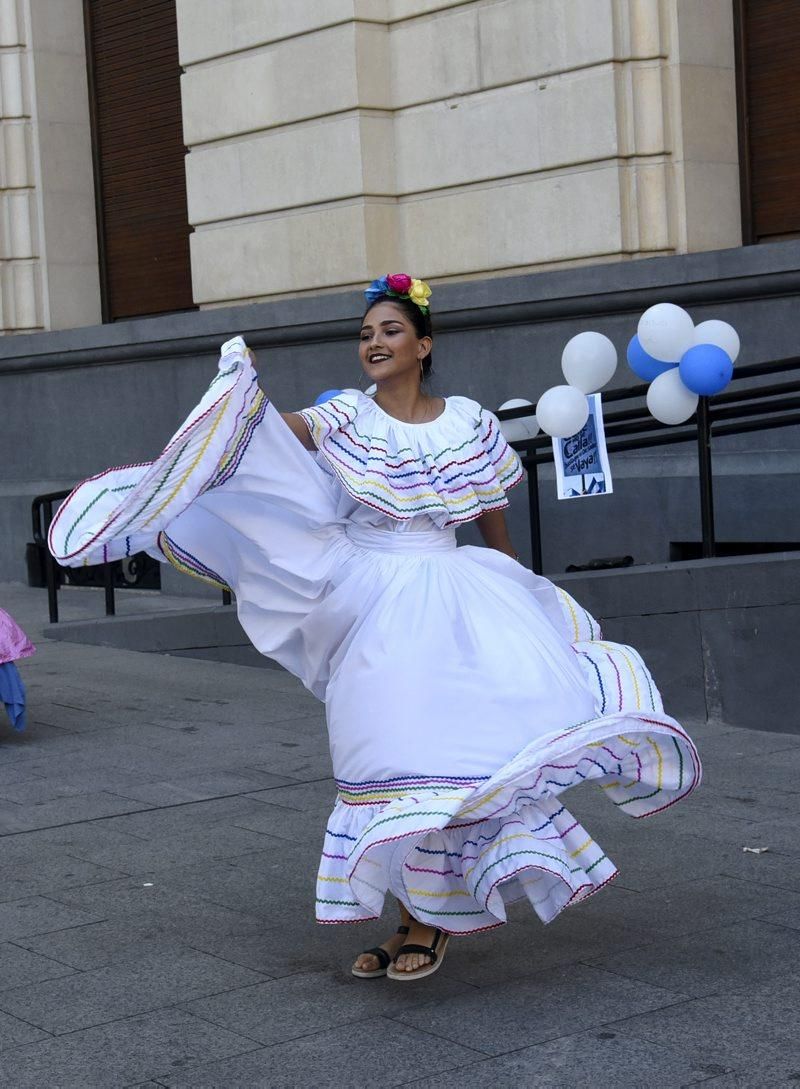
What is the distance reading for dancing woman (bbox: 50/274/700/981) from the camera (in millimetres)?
4234

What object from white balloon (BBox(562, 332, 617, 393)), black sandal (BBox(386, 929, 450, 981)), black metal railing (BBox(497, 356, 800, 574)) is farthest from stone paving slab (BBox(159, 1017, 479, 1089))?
white balloon (BBox(562, 332, 617, 393))

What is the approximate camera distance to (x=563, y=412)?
25.0 ft

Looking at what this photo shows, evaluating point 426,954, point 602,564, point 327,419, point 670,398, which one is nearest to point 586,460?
point 670,398

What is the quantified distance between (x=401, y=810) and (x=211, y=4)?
1015 centimetres

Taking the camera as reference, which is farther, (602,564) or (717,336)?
(602,564)

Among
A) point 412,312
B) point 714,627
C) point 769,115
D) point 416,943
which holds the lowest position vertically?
point 416,943

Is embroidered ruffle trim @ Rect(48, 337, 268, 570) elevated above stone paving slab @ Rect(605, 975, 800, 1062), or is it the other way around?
embroidered ruffle trim @ Rect(48, 337, 268, 570)

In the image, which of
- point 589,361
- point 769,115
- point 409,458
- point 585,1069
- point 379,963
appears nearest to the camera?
point 585,1069

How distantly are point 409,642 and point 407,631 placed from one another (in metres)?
0.04

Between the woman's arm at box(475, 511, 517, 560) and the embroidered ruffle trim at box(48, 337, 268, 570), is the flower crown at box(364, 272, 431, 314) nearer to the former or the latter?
the embroidered ruffle trim at box(48, 337, 268, 570)

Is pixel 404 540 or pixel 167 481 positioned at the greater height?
pixel 167 481

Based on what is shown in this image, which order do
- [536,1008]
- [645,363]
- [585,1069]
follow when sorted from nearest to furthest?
[585,1069] < [536,1008] < [645,363]

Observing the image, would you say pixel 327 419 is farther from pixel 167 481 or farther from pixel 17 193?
pixel 17 193

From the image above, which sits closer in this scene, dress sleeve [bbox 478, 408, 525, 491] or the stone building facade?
dress sleeve [bbox 478, 408, 525, 491]
